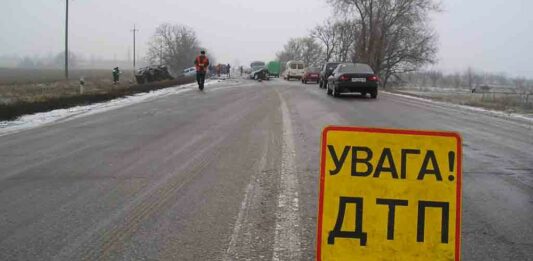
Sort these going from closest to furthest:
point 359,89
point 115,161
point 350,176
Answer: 1. point 350,176
2. point 115,161
3. point 359,89

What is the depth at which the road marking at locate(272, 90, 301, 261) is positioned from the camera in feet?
13.3

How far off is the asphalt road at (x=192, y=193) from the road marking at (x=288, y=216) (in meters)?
0.01

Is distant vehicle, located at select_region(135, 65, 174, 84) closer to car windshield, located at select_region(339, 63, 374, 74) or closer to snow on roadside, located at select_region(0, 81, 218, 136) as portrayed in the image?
car windshield, located at select_region(339, 63, 374, 74)

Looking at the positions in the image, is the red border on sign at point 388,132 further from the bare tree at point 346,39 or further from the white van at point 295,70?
the bare tree at point 346,39

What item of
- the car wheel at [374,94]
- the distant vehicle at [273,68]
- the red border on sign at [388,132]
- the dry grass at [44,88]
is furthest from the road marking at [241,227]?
the distant vehicle at [273,68]

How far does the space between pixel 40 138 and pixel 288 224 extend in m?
6.84

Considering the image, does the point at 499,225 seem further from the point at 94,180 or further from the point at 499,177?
the point at 94,180

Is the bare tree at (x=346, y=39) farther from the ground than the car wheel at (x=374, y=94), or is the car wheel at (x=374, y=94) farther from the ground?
the bare tree at (x=346, y=39)

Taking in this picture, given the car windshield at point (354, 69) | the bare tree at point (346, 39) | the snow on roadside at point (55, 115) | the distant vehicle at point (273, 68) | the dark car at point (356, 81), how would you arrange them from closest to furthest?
the snow on roadside at point (55, 115)
the dark car at point (356, 81)
the car windshield at point (354, 69)
the bare tree at point (346, 39)
the distant vehicle at point (273, 68)

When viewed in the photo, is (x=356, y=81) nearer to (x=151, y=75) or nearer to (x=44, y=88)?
(x=44, y=88)

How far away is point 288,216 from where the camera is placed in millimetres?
4926

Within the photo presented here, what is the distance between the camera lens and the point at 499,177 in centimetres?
677

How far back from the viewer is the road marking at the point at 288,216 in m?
4.05

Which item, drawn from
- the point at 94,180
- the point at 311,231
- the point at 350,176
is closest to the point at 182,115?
the point at 94,180
